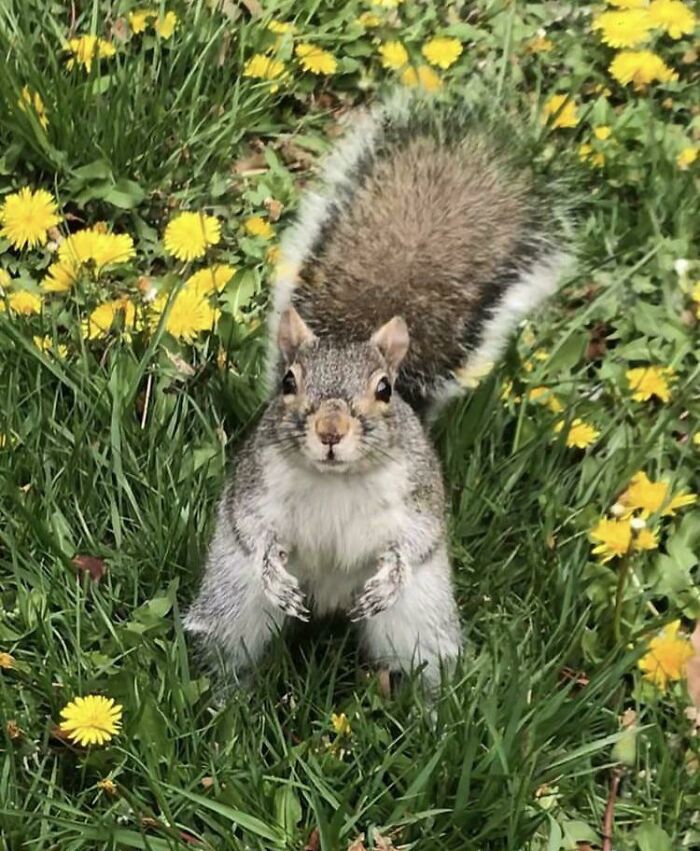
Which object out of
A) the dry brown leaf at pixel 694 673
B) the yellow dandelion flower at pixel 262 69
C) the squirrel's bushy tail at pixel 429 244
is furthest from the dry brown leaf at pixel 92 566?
the yellow dandelion flower at pixel 262 69

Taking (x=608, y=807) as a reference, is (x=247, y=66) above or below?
above

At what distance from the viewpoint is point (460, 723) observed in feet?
5.72

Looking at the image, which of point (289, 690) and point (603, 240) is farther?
point (603, 240)

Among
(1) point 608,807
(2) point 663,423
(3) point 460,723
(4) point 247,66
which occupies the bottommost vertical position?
(1) point 608,807

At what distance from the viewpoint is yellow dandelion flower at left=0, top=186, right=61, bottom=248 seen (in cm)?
234

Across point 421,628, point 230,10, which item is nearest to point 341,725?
point 421,628

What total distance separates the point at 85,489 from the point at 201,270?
1.85ft

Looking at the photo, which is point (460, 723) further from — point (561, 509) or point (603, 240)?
point (603, 240)

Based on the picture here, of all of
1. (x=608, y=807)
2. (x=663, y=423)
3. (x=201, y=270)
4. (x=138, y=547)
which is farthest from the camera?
(x=201, y=270)

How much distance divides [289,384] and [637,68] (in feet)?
4.82

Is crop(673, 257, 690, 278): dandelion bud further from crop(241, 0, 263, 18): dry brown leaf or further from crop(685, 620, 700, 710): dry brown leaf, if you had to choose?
crop(241, 0, 263, 18): dry brown leaf

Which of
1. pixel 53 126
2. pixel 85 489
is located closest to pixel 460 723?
pixel 85 489

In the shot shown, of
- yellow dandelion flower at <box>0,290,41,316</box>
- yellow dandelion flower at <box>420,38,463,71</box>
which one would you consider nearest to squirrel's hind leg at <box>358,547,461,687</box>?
yellow dandelion flower at <box>0,290,41,316</box>

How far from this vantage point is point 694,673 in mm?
1992
